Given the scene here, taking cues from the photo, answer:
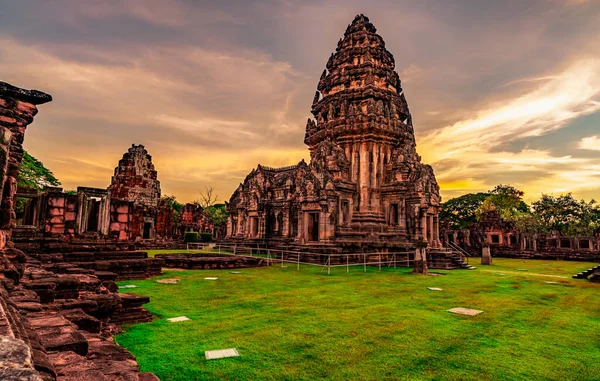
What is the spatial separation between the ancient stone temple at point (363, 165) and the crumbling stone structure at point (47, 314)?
12658 millimetres

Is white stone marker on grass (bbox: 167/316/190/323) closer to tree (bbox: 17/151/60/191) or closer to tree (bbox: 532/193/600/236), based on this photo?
tree (bbox: 17/151/60/191)

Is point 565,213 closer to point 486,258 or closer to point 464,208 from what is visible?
point 464,208

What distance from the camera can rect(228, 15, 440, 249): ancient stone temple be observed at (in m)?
18.4

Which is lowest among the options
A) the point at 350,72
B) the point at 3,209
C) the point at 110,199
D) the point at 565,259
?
the point at 565,259

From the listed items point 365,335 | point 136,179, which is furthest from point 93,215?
point 136,179

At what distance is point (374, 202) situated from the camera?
1945 cm

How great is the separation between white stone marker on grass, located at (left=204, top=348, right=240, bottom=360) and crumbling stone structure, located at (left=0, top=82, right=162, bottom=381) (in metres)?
0.91

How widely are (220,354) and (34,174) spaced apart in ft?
93.5

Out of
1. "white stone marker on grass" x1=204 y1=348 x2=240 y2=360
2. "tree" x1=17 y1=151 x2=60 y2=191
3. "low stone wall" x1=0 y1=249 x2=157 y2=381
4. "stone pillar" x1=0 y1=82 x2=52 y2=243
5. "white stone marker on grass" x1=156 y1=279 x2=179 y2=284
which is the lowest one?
"white stone marker on grass" x1=156 y1=279 x2=179 y2=284

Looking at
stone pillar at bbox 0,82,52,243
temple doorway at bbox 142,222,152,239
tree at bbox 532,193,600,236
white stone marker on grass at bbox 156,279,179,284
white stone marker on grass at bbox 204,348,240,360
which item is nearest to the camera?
white stone marker on grass at bbox 204,348,240,360

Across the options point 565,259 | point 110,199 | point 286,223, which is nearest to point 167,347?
point 110,199

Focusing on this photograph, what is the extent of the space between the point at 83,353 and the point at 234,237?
78.5ft

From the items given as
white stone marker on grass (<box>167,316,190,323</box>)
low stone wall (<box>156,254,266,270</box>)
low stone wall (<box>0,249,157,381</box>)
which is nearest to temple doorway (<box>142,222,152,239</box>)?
low stone wall (<box>156,254,266,270</box>)

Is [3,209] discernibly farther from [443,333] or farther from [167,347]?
[443,333]
